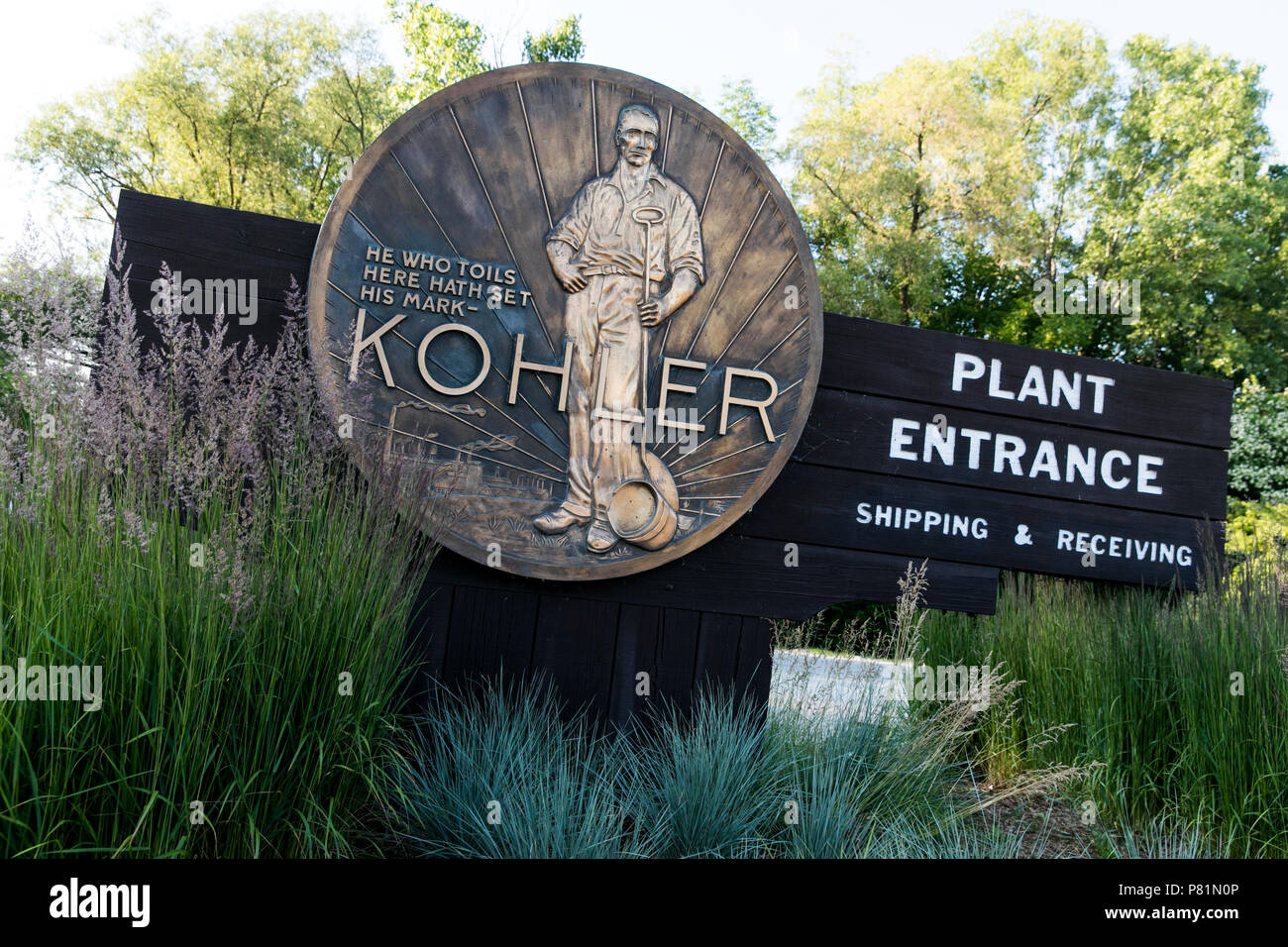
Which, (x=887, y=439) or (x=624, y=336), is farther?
(x=887, y=439)

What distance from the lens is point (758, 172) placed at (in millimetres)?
4250

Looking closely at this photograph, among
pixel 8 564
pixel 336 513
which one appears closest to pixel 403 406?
pixel 336 513

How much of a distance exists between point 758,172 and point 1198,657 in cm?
269

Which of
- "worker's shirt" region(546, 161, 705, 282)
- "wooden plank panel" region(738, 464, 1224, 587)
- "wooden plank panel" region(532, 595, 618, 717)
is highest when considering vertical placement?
"worker's shirt" region(546, 161, 705, 282)

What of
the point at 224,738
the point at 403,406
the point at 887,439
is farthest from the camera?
the point at 887,439

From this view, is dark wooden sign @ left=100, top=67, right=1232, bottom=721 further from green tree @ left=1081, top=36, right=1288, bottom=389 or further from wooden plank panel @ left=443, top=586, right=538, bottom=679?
green tree @ left=1081, top=36, right=1288, bottom=389

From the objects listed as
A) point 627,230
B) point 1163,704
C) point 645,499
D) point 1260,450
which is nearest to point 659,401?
point 645,499

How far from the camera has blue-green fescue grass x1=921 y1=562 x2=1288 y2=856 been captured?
147 inches

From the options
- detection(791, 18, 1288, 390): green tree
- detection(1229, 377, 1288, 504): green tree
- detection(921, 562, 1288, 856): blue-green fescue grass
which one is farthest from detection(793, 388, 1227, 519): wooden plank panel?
detection(791, 18, 1288, 390): green tree

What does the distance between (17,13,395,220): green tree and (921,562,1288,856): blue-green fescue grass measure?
15.9 metres

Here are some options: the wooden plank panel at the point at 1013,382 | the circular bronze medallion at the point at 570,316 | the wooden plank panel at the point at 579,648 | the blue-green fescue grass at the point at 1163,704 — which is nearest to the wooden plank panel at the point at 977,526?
the blue-green fescue grass at the point at 1163,704

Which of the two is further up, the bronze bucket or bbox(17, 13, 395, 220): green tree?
bbox(17, 13, 395, 220): green tree

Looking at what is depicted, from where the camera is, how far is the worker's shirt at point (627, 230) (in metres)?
3.99
